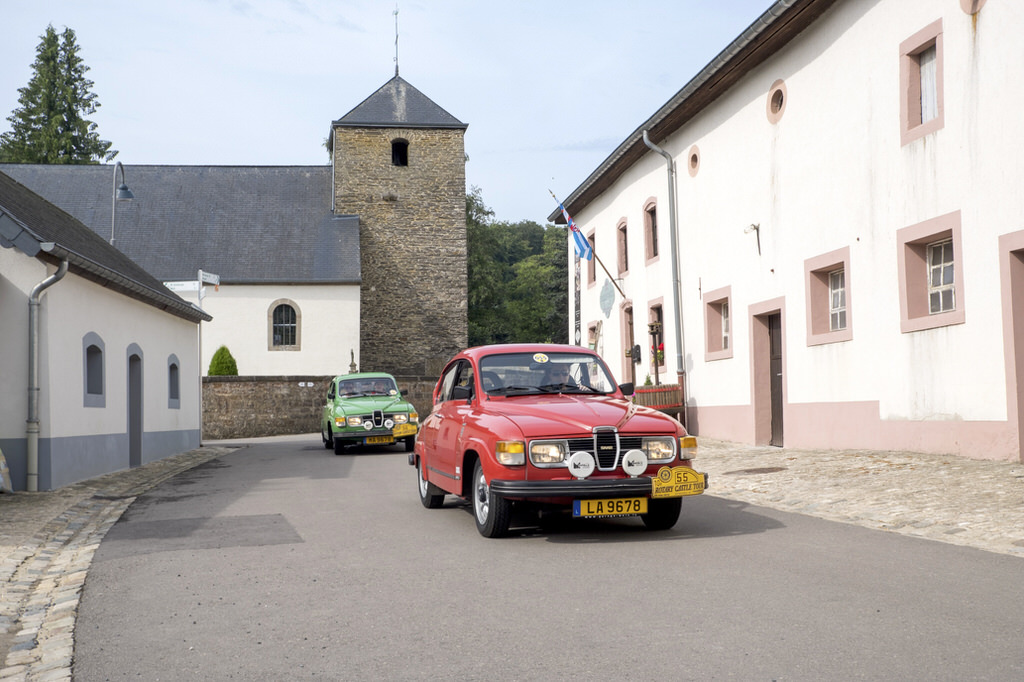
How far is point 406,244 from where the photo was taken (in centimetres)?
4762

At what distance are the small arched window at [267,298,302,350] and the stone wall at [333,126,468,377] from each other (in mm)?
3929

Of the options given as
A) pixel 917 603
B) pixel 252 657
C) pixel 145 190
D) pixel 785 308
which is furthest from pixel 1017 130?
pixel 145 190

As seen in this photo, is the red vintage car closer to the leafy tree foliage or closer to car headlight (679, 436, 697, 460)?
car headlight (679, 436, 697, 460)

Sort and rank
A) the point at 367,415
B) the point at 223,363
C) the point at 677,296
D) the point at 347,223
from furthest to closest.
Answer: the point at 347,223
the point at 223,363
the point at 677,296
the point at 367,415

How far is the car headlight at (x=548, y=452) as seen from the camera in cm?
797

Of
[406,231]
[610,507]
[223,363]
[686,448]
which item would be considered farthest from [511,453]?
[406,231]

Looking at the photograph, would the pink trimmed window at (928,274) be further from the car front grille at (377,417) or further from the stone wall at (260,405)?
the stone wall at (260,405)

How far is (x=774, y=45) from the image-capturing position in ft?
59.0

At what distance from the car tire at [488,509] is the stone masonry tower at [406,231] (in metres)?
38.2

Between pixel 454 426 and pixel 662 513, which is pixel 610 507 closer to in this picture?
pixel 662 513

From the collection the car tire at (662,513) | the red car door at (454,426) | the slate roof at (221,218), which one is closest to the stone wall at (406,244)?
the slate roof at (221,218)

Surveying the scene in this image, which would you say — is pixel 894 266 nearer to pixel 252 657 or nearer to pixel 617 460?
pixel 617 460

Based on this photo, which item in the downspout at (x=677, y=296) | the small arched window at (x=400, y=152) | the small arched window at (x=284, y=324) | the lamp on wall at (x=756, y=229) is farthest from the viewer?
the small arched window at (x=400, y=152)

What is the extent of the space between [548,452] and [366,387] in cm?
1566
